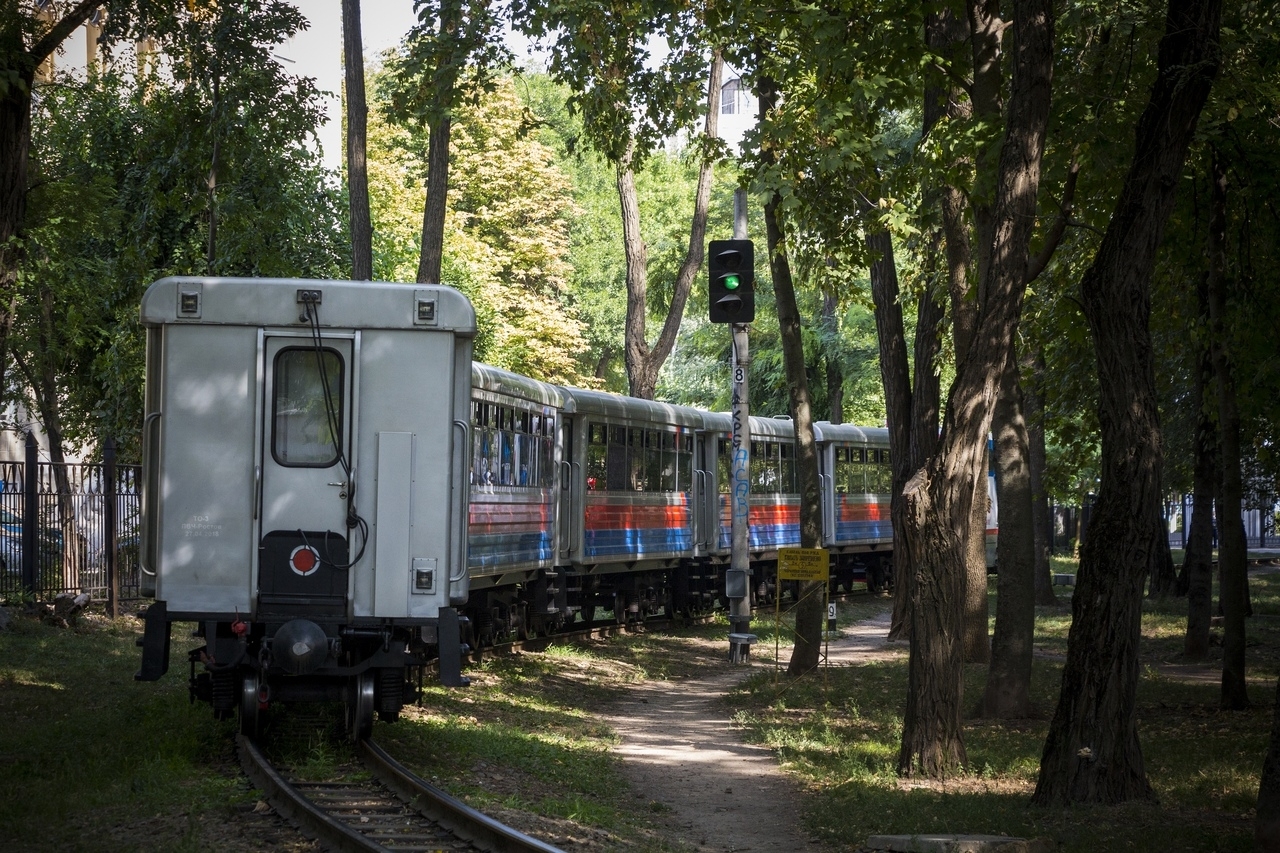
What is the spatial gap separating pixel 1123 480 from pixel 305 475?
555cm

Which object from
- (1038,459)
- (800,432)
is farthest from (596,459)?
(1038,459)

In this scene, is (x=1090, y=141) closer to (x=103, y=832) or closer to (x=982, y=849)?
(x=982, y=849)

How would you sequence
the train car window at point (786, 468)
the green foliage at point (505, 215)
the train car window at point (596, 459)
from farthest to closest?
1. the green foliage at point (505, 215)
2. the train car window at point (786, 468)
3. the train car window at point (596, 459)

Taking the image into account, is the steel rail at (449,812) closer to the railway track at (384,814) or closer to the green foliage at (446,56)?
the railway track at (384,814)

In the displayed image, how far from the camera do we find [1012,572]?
1452 centimetres

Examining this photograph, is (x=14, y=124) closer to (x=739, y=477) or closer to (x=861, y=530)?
(x=739, y=477)

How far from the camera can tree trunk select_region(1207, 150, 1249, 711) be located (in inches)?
569

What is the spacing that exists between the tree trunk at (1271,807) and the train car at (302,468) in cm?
530

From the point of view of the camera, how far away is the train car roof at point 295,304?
10.8m

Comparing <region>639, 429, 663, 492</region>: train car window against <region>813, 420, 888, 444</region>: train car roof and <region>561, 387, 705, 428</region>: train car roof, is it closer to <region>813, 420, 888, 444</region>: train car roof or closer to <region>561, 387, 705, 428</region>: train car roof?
<region>561, 387, 705, 428</region>: train car roof

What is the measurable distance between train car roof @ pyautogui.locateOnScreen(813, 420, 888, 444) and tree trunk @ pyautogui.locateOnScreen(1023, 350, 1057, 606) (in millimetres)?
4371

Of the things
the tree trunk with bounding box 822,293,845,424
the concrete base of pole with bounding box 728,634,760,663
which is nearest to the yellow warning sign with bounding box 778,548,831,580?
the concrete base of pole with bounding box 728,634,760,663

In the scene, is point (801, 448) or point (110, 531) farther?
point (110, 531)

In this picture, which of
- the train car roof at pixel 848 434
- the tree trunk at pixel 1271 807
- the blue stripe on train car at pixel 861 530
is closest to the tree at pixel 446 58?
the tree trunk at pixel 1271 807
